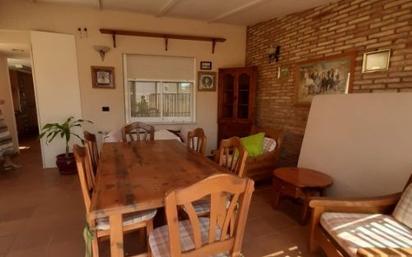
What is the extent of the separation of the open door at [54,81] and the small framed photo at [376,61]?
458cm

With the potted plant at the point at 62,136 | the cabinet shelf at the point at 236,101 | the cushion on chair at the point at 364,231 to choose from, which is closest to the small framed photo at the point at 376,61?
the cushion on chair at the point at 364,231

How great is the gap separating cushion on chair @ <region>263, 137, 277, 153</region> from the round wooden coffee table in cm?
76

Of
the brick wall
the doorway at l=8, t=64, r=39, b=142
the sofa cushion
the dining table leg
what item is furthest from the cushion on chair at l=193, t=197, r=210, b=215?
the doorway at l=8, t=64, r=39, b=142

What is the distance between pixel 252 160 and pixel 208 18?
117 inches

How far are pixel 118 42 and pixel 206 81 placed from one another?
192cm

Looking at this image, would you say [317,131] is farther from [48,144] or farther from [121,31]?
[48,144]

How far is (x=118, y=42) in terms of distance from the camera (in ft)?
14.4

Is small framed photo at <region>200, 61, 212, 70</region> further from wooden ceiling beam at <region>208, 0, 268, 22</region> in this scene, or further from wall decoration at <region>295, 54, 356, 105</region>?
wall decoration at <region>295, 54, 356, 105</region>

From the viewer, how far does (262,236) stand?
228cm

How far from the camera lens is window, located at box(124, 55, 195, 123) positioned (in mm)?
4660

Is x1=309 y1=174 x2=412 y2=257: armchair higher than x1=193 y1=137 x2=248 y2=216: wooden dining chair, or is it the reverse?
x1=193 y1=137 x2=248 y2=216: wooden dining chair

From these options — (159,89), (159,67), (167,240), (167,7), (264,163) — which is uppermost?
(167,7)

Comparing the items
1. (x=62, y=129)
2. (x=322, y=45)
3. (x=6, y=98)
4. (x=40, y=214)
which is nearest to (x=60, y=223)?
(x=40, y=214)

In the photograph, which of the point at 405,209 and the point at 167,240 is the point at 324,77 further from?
the point at 167,240
